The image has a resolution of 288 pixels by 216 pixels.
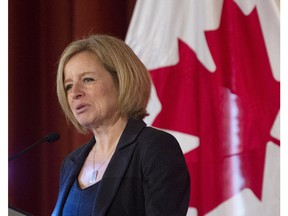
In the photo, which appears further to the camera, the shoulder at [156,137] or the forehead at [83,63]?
the forehead at [83,63]

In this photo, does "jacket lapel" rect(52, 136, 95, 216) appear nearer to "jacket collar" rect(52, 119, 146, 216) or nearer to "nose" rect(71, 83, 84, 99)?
"jacket collar" rect(52, 119, 146, 216)

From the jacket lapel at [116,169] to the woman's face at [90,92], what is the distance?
0.07 metres

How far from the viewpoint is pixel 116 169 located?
100cm

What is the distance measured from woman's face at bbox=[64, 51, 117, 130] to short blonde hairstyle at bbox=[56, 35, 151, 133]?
0.01 m

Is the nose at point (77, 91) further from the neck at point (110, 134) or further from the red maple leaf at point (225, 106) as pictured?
the red maple leaf at point (225, 106)

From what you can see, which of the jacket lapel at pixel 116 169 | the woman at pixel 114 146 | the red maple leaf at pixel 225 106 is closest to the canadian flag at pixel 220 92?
the red maple leaf at pixel 225 106

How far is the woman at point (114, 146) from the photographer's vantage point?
0.95 meters

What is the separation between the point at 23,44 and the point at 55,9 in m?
0.19

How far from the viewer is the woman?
953 millimetres

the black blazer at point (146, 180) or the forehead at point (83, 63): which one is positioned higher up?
the forehead at point (83, 63)

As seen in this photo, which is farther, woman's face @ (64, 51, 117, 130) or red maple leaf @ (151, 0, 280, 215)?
red maple leaf @ (151, 0, 280, 215)

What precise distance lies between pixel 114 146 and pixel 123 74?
5.9 inches

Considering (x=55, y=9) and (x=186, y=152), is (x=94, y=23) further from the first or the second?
(x=186, y=152)

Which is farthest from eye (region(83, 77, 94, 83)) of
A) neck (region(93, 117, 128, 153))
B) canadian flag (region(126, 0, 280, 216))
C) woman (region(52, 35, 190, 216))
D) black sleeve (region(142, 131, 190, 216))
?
canadian flag (region(126, 0, 280, 216))
